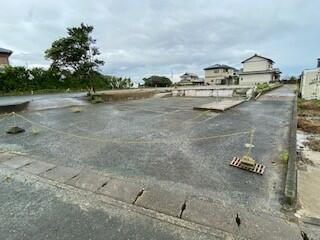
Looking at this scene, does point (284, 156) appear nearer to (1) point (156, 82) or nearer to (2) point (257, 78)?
(2) point (257, 78)

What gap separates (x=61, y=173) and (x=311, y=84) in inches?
557

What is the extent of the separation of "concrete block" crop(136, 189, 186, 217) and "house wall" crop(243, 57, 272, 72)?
39.8 m

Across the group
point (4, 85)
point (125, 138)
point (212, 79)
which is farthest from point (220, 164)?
point (212, 79)

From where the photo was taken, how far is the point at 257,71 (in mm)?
35250

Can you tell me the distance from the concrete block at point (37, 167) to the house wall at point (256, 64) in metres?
40.0

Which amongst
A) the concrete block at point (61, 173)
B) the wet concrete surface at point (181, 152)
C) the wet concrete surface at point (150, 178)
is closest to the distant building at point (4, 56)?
the wet concrete surface at point (181, 152)

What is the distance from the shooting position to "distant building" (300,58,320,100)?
10977 millimetres

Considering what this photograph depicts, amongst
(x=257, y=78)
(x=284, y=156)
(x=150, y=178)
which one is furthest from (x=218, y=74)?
(x=150, y=178)

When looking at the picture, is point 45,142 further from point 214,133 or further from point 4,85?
point 4,85

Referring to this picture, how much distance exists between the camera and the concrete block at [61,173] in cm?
312

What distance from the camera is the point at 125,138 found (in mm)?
5230

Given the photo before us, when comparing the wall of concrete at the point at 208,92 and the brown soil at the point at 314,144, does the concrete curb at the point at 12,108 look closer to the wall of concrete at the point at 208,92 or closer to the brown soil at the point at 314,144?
the wall of concrete at the point at 208,92

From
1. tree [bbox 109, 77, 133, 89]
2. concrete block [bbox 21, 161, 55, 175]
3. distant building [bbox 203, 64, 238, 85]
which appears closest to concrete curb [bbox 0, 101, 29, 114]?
concrete block [bbox 21, 161, 55, 175]

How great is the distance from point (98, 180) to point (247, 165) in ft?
8.24
